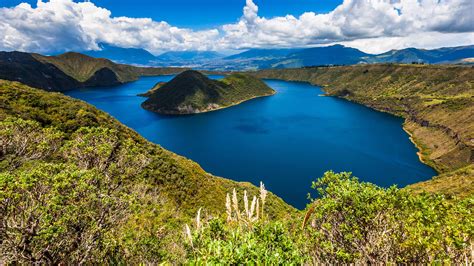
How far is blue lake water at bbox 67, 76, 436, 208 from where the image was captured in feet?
297

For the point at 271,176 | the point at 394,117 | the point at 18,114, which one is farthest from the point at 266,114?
the point at 18,114

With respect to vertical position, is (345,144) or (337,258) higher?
(337,258)

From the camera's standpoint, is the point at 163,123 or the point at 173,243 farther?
the point at 163,123

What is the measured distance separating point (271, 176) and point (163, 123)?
101506mm

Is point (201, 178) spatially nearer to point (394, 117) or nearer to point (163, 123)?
point (163, 123)

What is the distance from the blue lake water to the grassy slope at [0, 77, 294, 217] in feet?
102

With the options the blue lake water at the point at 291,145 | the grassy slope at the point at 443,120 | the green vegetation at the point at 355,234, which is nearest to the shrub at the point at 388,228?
the green vegetation at the point at 355,234

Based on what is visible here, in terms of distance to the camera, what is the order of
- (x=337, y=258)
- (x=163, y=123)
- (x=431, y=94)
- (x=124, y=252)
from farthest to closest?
(x=431, y=94)
(x=163, y=123)
(x=124, y=252)
(x=337, y=258)

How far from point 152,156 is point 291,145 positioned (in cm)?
7917

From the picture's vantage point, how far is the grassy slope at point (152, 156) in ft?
158

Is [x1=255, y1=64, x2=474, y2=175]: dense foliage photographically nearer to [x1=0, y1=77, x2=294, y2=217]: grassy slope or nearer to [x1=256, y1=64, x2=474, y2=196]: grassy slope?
[x1=256, y1=64, x2=474, y2=196]: grassy slope

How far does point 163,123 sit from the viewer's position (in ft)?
551

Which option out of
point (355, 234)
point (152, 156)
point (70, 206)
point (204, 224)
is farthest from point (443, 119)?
point (70, 206)

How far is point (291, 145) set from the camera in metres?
121
